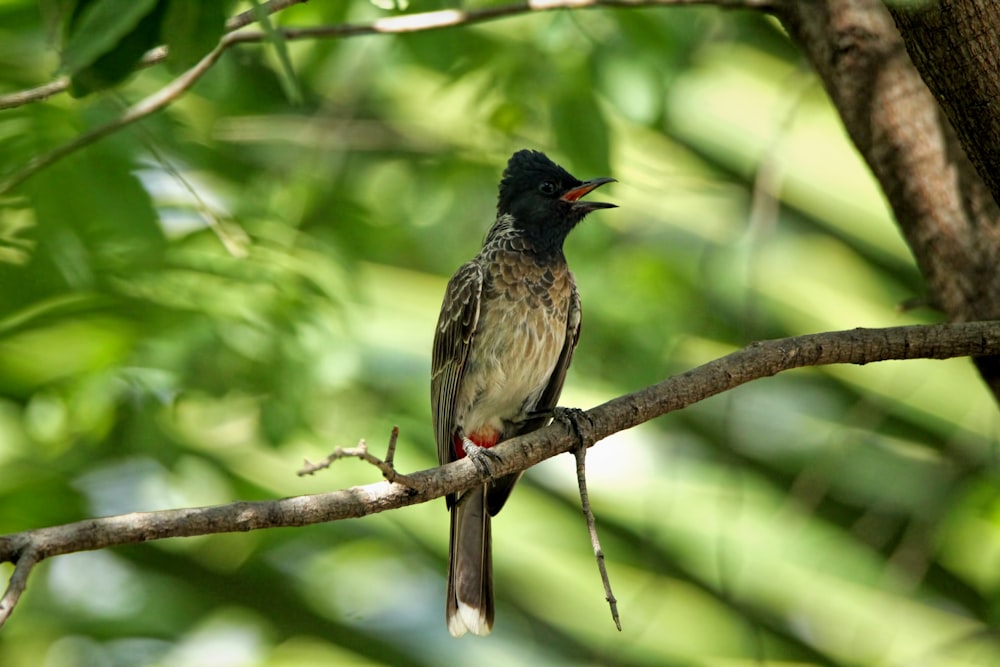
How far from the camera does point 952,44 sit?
2.26m

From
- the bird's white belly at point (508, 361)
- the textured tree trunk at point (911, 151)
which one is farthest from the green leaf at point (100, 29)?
the bird's white belly at point (508, 361)

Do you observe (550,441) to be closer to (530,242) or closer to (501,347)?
(501,347)

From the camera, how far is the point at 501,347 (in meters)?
3.89

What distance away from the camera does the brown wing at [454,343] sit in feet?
12.8

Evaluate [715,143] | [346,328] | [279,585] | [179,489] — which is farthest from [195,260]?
[715,143]

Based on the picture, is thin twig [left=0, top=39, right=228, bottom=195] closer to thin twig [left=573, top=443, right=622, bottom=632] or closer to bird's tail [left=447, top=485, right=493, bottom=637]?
thin twig [left=573, top=443, right=622, bottom=632]

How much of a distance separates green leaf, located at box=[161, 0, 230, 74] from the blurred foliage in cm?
131

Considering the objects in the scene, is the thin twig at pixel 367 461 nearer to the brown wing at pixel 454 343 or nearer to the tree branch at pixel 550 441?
the tree branch at pixel 550 441

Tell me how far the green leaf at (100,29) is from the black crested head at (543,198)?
2345mm

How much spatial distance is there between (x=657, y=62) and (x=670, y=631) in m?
2.29

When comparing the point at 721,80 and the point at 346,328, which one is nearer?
the point at 346,328

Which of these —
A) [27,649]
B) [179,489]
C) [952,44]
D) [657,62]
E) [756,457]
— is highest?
[952,44]

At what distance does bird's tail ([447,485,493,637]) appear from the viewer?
3762 millimetres

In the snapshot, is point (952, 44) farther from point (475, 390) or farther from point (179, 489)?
point (179, 489)
